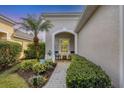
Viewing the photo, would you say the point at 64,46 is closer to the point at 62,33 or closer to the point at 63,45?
the point at 63,45

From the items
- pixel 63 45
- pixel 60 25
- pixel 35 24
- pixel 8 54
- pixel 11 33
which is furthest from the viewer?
pixel 63 45

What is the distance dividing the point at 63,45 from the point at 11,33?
4511mm

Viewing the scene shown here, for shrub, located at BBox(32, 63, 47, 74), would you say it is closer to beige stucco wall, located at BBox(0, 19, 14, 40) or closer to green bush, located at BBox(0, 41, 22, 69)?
green bush, located at BBox(0, 41, 22, 69)

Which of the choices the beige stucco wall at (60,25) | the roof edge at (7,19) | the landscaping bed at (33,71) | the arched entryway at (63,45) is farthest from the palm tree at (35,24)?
the landscaping bed at (33,71)

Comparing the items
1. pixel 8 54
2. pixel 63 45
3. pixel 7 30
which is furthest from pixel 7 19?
pixel 63 45

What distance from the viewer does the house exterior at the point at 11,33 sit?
12.5 metres

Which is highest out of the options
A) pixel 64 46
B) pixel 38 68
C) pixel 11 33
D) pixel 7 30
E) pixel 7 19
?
pixel 7 19

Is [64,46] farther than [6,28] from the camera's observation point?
Yes

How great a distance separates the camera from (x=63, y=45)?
1512 cm

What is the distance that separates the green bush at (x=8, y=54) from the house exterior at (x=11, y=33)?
4.99ft

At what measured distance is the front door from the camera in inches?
573

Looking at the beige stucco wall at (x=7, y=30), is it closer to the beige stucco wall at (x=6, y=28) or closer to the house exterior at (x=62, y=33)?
the beige stucco wall at (x=6, y=28)
